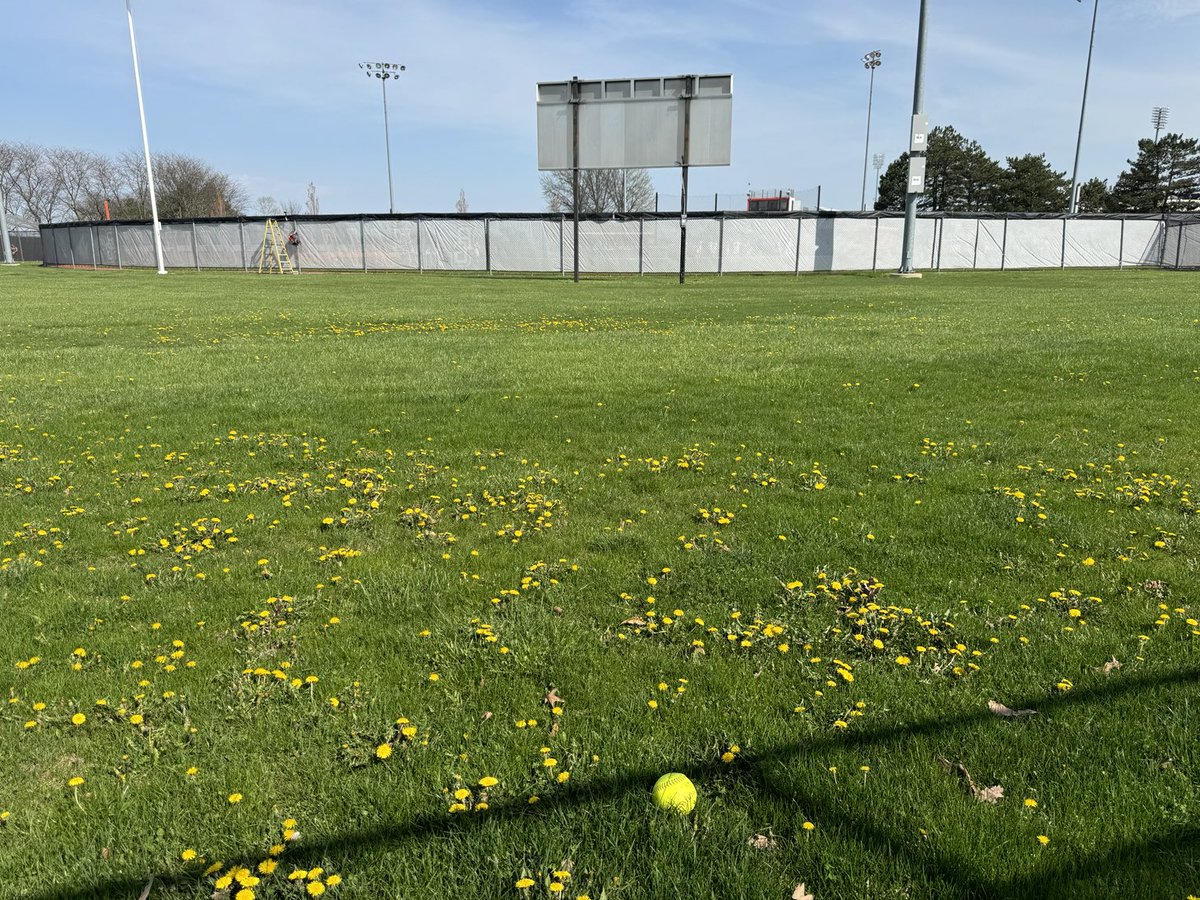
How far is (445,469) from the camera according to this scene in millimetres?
6180

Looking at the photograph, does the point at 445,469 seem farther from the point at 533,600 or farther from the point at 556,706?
the point at 556,706

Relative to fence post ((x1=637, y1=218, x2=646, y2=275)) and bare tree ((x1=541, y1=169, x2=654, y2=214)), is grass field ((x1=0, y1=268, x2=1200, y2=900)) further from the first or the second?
bare tree ((x1=541, y1=169, x2=654, y2=214))

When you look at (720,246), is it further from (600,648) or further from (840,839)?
(840,839)

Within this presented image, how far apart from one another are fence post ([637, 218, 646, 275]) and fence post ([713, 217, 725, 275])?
13.0 feet

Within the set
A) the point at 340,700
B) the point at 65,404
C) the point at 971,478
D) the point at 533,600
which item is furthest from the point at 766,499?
the point at 65,404

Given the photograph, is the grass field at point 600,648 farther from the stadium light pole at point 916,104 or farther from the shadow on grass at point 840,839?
the stadium light pole at point 916,104

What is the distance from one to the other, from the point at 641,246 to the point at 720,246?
13.9 ft

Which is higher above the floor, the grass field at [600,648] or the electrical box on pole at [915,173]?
the electrical box on pole at [915,173]

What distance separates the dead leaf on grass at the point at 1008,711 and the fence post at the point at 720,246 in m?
40.4

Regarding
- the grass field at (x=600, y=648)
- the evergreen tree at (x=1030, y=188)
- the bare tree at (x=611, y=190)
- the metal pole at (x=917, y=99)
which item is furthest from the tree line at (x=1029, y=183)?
the grass field at (x=600, y=648)

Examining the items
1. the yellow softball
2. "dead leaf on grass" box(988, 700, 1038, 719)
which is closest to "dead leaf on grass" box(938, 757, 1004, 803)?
"dead leaf on grass" box(988, 700, 1038, 719)

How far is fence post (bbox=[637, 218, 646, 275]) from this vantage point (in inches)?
1655

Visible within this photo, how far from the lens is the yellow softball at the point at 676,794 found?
2488 millimetres

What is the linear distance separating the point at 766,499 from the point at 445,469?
2.51m
